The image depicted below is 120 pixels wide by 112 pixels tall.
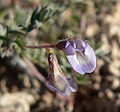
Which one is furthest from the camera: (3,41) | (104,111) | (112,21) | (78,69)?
(112,21)

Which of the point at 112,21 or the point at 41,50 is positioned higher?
the point at 112,21

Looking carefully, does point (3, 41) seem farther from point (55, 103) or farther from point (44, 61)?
point (55, 103)

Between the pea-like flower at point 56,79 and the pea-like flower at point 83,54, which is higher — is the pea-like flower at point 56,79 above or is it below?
below

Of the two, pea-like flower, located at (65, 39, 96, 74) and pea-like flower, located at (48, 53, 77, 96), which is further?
pea-like flower, located at (48, 53, 77, 96)

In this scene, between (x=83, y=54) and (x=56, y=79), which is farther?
(x=56, y=79)

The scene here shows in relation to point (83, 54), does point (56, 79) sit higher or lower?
lower

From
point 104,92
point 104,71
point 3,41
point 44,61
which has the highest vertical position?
point 3,41

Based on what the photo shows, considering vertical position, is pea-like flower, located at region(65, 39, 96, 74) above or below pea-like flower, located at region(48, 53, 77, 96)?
above

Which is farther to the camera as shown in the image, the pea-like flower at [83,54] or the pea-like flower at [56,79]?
the pea-like flower at [56,79]

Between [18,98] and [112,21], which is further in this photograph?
[112,21]

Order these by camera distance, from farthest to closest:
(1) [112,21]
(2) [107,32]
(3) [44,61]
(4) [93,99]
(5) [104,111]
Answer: (1) [112,21], (2) [107,32], (4) [93,99], (5) [104,111], (3) [44,61]

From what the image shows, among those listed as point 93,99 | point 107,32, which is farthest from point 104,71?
point 107,32
